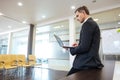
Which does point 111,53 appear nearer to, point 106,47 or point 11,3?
point 106,47

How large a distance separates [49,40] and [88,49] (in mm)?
6357

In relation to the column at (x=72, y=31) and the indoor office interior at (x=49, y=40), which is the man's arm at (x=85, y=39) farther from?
the column at (x=72, y=31)

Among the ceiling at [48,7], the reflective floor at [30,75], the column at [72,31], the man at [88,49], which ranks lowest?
the reflective floor at [30,75]

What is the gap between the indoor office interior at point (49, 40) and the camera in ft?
14.9

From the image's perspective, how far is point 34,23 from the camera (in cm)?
752

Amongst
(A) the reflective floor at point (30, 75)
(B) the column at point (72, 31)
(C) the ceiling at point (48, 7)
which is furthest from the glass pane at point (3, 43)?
(B) the column at point (72, 31)

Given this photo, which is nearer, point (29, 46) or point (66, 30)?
point (66, 30)

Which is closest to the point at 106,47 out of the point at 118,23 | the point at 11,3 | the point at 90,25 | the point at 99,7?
the point at 118,23

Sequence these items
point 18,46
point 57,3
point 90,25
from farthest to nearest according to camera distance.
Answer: point 18,46 < point 57,3 < point 90,25

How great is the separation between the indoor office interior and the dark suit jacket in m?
3.30

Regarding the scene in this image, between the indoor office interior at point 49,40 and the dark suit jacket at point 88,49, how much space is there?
3297 millimetres

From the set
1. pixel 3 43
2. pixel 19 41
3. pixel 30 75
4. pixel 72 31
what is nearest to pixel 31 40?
pixel 19 41

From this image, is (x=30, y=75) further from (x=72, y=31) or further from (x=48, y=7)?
(x=48, y=7)

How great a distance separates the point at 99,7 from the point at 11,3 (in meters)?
3.92
